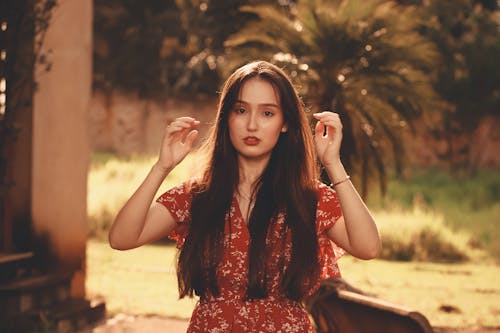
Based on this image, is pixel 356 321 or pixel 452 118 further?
pixel 452 118

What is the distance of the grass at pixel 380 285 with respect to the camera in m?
6.50

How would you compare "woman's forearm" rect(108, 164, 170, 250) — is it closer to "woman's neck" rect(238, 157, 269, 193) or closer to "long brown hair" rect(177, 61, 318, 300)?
"long brown hair" rect(177, 61, 318, 300)

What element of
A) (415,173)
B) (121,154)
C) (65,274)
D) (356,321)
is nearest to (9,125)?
(65,274)

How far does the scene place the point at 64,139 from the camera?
18.5 feet

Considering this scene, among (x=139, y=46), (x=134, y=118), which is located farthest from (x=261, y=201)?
(x=134, y=118)

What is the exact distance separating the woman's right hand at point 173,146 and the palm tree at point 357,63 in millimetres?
4239

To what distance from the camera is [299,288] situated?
2.27 metres

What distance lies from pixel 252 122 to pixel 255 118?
0.07 feet

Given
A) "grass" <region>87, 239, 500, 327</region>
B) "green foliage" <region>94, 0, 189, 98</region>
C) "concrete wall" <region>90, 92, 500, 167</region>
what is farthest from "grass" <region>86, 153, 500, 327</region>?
"green foliage" <region>94, 0, 189, 98</region>

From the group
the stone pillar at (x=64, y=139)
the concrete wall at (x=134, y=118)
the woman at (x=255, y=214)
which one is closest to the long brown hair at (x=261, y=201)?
the woman at (x=255, y=214)

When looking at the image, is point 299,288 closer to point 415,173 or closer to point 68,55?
point 68,55

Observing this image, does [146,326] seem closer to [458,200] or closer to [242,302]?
[242,302]

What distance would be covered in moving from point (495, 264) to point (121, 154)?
16.3m

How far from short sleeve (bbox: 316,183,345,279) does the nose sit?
307 mm
